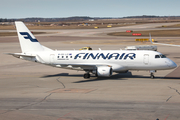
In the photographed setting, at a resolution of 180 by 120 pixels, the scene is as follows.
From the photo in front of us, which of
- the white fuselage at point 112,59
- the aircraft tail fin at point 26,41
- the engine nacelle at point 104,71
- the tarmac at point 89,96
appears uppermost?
the aircraft tail fin at point 26,41

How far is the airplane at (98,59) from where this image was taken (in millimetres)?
37750

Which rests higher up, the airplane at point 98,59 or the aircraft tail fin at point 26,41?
the aircraft tail fin at point 26,41

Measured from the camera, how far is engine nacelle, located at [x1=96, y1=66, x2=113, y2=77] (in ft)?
122

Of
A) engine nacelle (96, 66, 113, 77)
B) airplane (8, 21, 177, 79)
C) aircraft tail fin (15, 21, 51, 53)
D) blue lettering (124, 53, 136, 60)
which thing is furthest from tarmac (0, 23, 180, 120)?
aircraft tail fin (15, 21, 51, 53)

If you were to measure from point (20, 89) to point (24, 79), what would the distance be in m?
7.46

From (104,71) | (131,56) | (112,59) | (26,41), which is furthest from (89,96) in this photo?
(26,41)

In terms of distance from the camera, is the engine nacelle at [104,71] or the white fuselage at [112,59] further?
the white fuselage at [112,59]

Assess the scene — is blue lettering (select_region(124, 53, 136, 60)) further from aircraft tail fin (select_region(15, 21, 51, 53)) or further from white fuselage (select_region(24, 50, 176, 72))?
aircraft tail fin (select_region(15, 21, 51, 53))

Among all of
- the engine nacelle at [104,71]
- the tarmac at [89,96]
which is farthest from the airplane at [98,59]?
the tarmac at [89,96]

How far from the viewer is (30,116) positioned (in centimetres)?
2191

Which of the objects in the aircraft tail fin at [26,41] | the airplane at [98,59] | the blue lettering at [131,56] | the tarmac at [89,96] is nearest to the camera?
the tarmac at [89,96]

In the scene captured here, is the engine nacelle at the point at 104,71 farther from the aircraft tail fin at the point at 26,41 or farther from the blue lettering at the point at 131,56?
the aircraft tail fin at the point at 26,41

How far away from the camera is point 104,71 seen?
1469 inches

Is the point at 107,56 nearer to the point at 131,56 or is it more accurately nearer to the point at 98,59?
the point at 98,59
